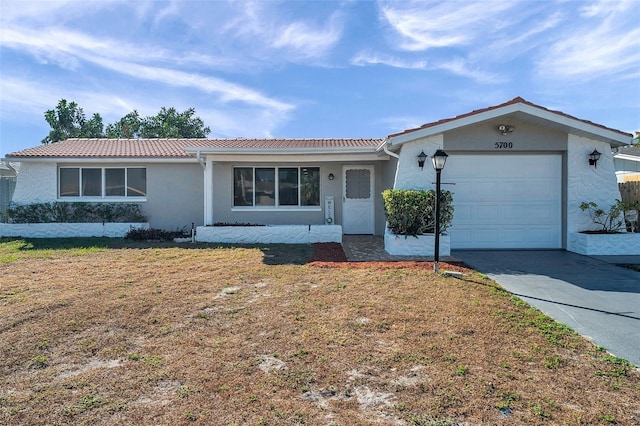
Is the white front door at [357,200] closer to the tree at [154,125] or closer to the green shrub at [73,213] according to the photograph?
the green shrub at [73,213]

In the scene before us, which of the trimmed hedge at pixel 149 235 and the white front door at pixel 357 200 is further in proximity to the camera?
the white front door at pixel 357 200

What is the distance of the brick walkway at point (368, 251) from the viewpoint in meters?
8.65

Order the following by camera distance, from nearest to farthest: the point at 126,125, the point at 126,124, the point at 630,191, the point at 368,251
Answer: the point at 368,251 < the point at 630,191 < the point at 126,125 < the point at 126,124

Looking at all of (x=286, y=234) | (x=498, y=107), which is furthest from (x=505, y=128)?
(x=286, y=234)

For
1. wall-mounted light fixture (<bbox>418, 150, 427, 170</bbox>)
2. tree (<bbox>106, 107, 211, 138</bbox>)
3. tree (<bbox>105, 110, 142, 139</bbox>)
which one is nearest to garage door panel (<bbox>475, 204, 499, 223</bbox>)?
wall-mounted light fixture (<bbox>418, 150, 427, 170</bbox>)

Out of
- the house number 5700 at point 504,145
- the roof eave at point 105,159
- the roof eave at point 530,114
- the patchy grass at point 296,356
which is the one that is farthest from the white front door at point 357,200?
the patchy grass at point 296,356

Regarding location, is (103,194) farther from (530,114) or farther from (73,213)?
(530,114)

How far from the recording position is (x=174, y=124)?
3847 centimetres

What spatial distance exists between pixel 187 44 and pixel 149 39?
1.13m

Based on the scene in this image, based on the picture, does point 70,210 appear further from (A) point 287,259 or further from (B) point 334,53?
(B) point 334,53

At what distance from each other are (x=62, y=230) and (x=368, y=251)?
33.4ft

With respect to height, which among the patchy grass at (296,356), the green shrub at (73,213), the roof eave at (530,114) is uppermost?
the roof eave at (530,114)

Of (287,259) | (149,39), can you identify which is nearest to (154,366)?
(287,259)

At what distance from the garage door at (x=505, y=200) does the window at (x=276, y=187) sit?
4.94m
